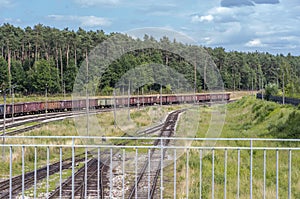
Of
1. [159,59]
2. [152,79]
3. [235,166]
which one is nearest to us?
[235,166]

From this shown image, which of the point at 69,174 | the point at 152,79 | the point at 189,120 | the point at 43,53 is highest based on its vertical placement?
the point at 43,53

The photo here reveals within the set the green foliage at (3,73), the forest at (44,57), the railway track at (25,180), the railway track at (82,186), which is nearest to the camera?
the railway track at (82,186)

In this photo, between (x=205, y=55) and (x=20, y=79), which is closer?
(x=205, y=55)

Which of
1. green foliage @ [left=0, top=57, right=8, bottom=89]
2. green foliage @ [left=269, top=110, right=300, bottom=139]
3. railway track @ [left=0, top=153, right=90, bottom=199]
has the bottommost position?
railway track @ [left=0, top=153, right=90, bottom=199]

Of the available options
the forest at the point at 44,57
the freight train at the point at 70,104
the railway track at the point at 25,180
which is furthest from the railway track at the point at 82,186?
the forest at the point at 44,57

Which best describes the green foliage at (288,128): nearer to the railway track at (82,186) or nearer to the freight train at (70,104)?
the railway track at (82,186)

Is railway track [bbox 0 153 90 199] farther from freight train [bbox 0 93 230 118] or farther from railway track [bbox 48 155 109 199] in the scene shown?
freight train [bbox 0 93 230 118]

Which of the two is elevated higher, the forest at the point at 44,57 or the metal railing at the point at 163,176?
the forest at the point at 44,57

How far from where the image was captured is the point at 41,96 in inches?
2702

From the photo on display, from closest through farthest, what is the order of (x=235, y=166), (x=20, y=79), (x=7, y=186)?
(x=7, y=186)
(x=235, y=166)
(x=20, y=79)

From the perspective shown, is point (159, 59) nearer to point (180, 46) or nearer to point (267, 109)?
point (180, 46)

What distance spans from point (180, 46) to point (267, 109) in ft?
70.5

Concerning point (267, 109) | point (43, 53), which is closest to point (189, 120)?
point (267, 109)

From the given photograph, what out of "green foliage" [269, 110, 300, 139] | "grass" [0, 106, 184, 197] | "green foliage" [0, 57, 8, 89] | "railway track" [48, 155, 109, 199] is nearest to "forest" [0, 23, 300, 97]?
"green foliage" [0, 57, 8, 89]
